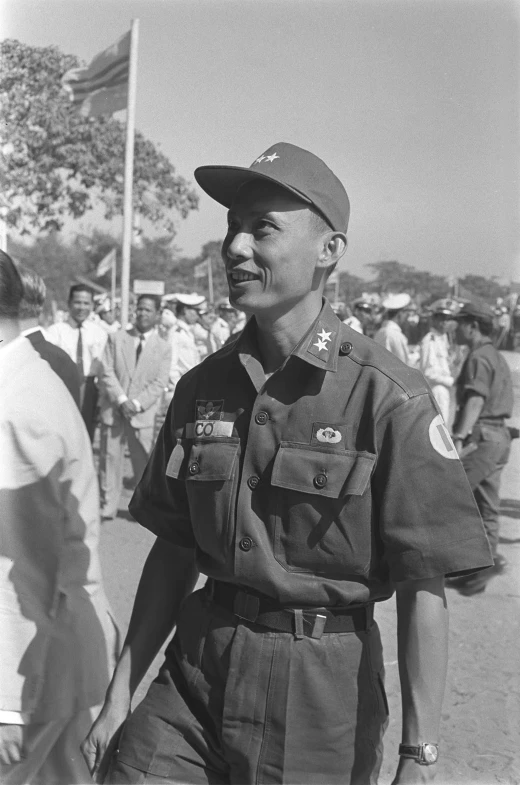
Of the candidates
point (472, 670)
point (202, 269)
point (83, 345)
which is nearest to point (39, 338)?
point (472, 670)

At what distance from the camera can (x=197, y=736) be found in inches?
83.4

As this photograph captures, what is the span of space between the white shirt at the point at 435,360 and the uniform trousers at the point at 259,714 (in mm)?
8403

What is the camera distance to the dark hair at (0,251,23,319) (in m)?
2.80

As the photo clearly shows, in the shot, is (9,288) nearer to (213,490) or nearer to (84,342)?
(213,490)

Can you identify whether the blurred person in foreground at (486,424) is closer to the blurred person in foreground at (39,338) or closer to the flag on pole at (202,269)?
the blurred person in foreground at (39,338)

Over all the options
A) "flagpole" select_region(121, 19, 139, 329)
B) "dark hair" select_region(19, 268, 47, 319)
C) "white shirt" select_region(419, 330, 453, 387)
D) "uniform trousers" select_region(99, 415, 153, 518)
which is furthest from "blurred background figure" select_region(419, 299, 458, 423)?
"dark hair" select_region(19, 268, 47, 319)

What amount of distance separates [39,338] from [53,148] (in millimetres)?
13484

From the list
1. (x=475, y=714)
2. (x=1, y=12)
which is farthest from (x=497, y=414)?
(x=1, y=12)

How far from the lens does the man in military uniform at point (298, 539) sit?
201 centimetres

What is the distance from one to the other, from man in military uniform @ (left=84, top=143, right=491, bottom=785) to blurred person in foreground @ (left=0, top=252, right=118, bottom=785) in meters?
0.31

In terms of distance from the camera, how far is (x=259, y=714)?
80.0 inches

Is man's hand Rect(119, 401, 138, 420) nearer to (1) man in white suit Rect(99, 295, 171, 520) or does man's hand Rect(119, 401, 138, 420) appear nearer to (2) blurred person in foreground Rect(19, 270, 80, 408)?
(1) man in white suit Rect(99, 295, 171, 520)

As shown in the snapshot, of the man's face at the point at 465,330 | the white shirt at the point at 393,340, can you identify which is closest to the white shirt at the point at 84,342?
the white shirt at the point at 393,340

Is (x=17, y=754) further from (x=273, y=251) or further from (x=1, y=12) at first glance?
(x=1, y=12)
